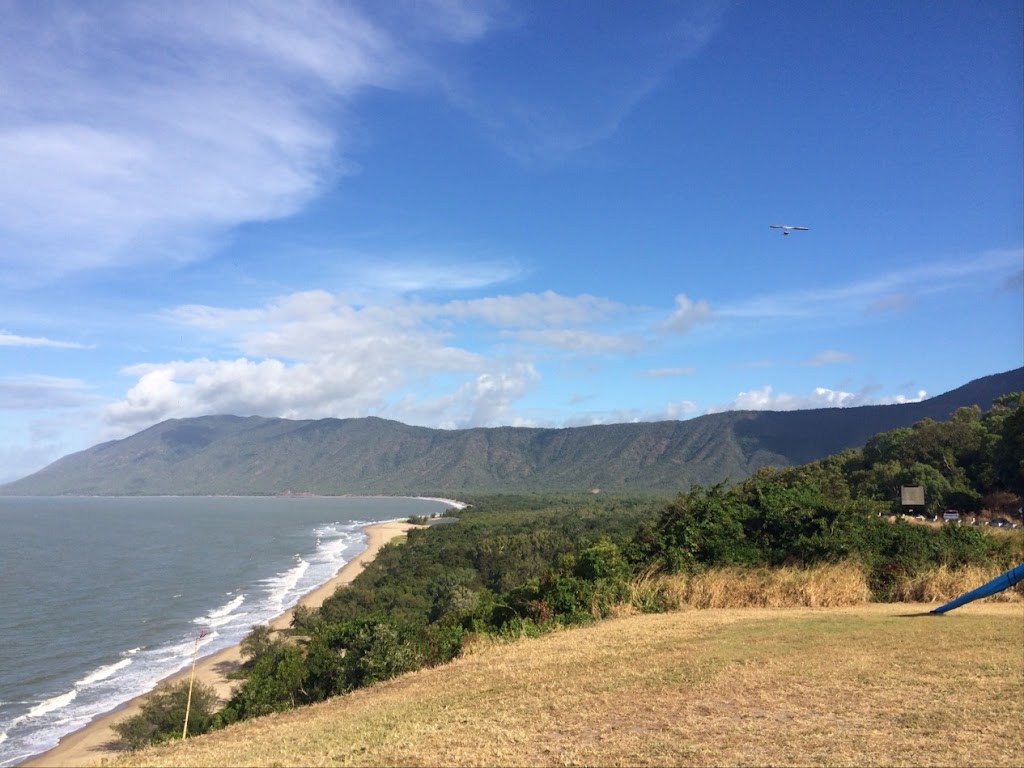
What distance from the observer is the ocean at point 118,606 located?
28031mm

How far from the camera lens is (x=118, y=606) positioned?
45812 mm

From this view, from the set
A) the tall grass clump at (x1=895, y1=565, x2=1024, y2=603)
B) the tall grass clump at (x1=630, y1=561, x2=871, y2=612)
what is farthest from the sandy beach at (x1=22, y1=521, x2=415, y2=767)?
the tall grass clump at (x1=895, y1=565, x2=1024, y2=603)

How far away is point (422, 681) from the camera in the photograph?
30.8 feet

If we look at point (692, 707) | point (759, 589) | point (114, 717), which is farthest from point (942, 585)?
point (114, 717)

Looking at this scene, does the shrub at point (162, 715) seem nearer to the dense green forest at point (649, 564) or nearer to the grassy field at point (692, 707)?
the dense green forest at point (649, 564)

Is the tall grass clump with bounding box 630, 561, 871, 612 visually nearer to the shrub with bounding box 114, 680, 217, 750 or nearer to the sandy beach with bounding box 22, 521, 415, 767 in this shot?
the sandy beach with bounding box 22, 521, 415, 767

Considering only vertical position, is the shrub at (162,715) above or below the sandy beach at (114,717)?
above

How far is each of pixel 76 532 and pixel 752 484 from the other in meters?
107

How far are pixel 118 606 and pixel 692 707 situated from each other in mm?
47432

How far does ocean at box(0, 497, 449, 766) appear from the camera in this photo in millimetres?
28031

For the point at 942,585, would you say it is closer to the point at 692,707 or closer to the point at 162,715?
the point at 692,707

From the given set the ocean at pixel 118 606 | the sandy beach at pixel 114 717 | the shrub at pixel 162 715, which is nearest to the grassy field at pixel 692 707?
the sandy beach at pixel 114 717

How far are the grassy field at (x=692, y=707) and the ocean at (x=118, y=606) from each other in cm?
1960

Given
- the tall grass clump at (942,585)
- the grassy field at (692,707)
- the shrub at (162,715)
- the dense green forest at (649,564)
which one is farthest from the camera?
the shrub at (162,715)
